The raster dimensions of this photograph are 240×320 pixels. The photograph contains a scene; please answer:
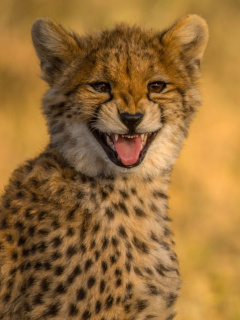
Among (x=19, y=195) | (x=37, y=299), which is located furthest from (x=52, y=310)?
(x=19, y=195)

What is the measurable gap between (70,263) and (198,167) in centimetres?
343

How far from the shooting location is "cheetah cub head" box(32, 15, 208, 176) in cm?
359

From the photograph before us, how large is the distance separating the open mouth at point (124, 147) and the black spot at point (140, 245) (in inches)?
13.1

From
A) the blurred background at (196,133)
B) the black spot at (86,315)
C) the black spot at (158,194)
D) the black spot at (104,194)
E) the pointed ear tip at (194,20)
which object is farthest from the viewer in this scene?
the blurred background at (196,133)

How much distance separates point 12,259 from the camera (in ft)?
11.7

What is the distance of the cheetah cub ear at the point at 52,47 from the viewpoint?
12.5 ft

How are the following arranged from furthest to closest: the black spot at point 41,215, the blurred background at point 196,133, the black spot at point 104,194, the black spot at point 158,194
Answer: the blurred background at point 196,133 → the black spot at point 158,194 → the black spot at point 104,194 → the black spot at point 41,215

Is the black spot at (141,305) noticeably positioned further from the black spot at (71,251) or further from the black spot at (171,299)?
the black spot at (71,251)

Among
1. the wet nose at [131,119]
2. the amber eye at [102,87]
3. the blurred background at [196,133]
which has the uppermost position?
the amber eye at [102,87]

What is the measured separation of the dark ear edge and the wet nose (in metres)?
0.51

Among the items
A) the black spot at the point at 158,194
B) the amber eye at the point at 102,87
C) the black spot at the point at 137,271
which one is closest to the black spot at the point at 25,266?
the black spot at the point at 137,271

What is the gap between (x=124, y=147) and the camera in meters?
3.60

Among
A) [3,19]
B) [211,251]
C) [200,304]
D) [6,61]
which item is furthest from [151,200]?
[3,19]

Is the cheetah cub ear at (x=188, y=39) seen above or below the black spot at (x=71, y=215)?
above
